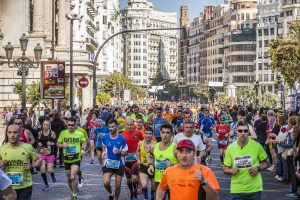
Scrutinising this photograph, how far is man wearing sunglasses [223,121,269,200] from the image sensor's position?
11.5 metres

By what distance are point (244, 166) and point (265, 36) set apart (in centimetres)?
15259

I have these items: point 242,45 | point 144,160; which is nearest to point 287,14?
point 242,45

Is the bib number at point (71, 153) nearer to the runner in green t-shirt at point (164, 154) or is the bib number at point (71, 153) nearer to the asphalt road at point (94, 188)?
the asphalt road at point (94, 188)

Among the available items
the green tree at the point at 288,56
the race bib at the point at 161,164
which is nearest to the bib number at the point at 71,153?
the race bib at the point at 161,164

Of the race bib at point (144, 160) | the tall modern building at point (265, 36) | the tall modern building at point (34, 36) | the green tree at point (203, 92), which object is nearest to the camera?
the race bib at point (144, 160)

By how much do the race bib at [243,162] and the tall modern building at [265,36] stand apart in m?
147

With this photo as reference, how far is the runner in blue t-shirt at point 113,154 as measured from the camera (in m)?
16.4

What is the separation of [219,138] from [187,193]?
59.9ft

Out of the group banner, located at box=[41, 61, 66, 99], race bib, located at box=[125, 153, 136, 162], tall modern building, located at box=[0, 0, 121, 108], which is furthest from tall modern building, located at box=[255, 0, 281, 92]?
race bib, located at box=[125, 153, 136, 162]

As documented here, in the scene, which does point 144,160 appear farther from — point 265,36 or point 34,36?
point 265,36

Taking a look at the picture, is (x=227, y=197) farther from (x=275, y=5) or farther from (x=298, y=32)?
(x=275, y=5)

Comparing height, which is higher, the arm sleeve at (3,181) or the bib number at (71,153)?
the arm sleeve at (3,181)

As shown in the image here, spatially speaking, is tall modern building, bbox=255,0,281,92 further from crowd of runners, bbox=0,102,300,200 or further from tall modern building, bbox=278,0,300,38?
crowd of runners, bbox=0,102,300,200

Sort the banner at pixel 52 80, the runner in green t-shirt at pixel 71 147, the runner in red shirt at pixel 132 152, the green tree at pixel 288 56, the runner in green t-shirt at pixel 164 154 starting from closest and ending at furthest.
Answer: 1. the runner in green t-shirt at pixel 164 154
2. the runner in red shirt at pixel 132 152
3. the runner in green t-shirt at pixel 71 147
4. the banner at pixel 52 80
5. the green tree at pixel 288 56
